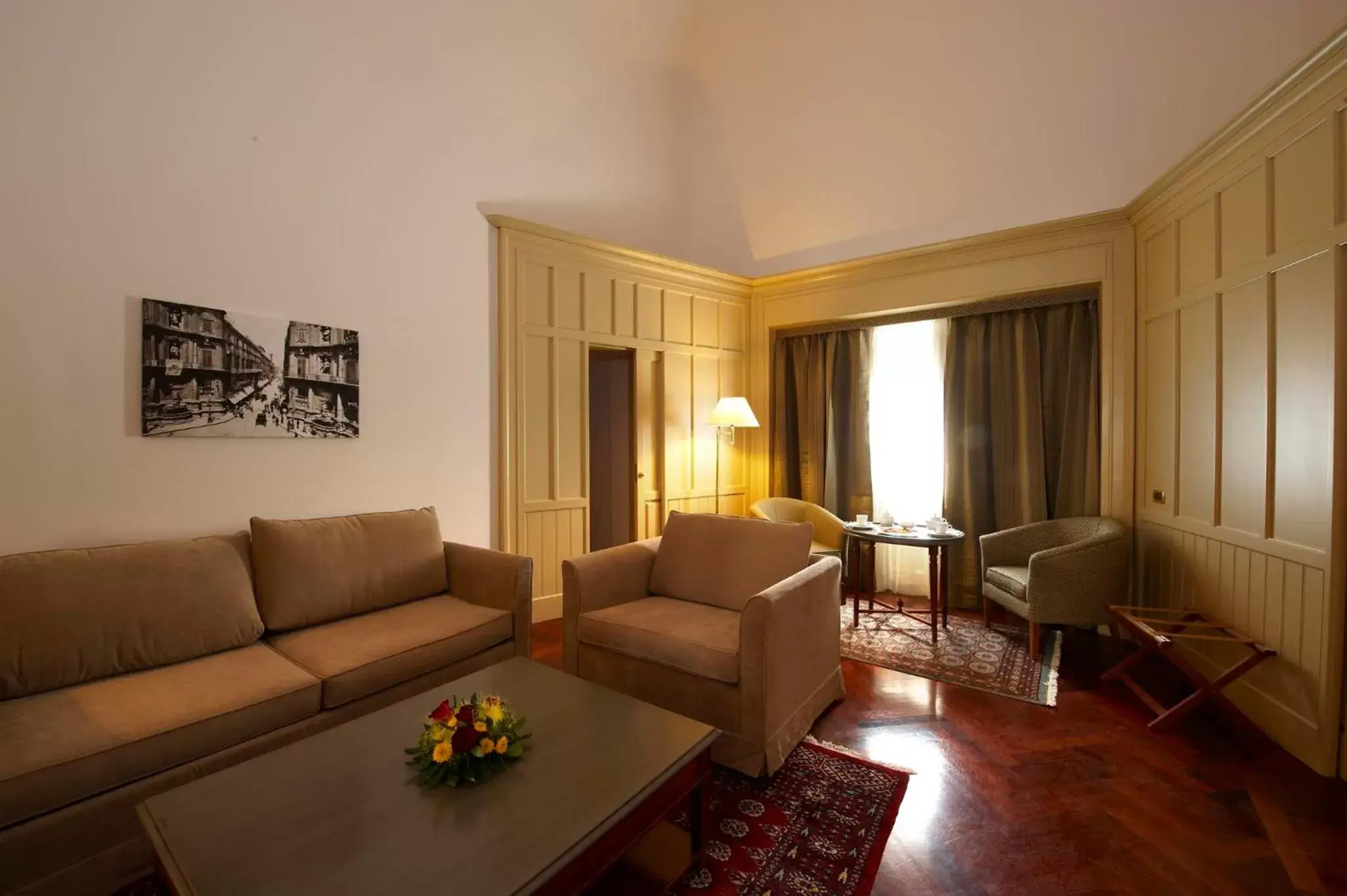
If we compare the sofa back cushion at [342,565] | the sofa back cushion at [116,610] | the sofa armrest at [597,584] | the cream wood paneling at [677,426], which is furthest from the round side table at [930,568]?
the sofa back cushion at [116,610]

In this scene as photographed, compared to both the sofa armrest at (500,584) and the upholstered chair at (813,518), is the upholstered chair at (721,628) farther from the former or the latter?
the upholstered chair at (813,518)

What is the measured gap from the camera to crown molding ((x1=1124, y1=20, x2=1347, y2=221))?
2.25 metres

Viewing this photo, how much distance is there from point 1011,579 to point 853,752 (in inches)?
73.4

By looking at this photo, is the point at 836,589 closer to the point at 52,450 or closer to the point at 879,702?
the point at 879,702

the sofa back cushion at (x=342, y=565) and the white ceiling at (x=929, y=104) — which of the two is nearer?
the sofa back cushion at (x=342, y=565)

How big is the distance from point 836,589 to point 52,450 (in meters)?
3.47

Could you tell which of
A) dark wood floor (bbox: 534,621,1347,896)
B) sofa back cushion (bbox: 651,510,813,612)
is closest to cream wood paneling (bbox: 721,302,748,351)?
sofa back cushion (bbox: 651,510,813,612)

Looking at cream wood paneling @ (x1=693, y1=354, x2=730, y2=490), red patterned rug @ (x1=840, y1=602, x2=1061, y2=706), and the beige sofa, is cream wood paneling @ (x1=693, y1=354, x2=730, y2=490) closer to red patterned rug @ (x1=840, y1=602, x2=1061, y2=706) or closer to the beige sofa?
red patterned rug @ (x1=840, y1=602, x2=1061, y2=706)

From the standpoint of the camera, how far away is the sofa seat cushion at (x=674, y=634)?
2387mm

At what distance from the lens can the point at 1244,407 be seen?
9.33ft

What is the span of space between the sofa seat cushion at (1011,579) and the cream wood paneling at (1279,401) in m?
0.80

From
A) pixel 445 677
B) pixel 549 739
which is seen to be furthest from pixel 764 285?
pixel 549 739

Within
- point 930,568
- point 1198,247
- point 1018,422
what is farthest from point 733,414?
point 1198,247

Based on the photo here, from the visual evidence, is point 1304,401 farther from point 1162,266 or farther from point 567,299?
point 567,299
